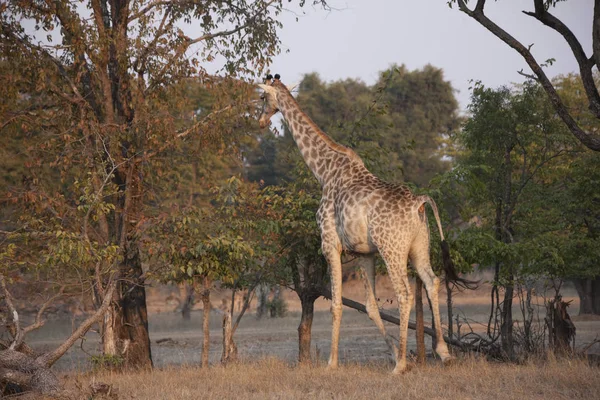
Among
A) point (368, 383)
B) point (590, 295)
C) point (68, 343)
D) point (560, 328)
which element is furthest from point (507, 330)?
point (590, 295)

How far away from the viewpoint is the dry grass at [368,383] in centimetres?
809

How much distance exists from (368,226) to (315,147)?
6.83 ft

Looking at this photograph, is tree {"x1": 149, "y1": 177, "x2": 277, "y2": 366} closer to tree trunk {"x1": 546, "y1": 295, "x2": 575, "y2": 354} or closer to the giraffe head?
the giraffe head

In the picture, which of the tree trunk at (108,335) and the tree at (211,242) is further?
the tree trunk at (108,335)

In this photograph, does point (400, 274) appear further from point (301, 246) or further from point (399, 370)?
point (301, 246)

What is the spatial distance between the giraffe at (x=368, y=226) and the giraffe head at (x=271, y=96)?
35 centimetres

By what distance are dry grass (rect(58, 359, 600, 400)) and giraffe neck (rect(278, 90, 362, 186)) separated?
10.6 feet

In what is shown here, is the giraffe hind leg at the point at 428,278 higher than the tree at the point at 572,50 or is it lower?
lower

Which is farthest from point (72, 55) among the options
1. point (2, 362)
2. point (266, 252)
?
point (2, 362)

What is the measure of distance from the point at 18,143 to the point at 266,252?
16.4 metres

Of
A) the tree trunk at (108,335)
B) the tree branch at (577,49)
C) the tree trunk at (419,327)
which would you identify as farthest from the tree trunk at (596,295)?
the tree trunk at (108,335)

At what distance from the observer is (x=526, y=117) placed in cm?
1571

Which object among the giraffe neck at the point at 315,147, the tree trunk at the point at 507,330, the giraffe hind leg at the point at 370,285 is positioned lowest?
the tree trunk at the point at 507,330

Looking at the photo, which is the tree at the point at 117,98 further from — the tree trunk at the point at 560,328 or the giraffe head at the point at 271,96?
the tree trunk at the point at 560,328
